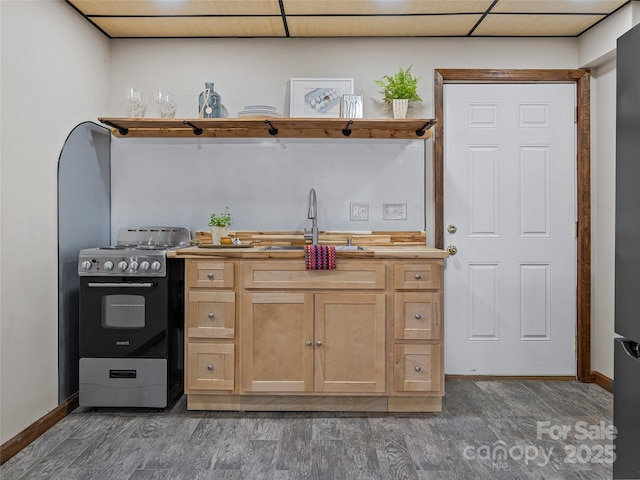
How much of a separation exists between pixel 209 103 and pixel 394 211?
1.42 m

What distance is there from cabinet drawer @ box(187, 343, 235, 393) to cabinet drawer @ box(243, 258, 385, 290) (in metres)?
0.40

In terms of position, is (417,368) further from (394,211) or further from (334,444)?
(394,211)

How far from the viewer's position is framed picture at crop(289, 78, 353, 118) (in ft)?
10.6

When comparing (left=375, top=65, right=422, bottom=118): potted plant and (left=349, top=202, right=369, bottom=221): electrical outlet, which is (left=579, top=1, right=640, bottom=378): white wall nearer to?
(left=375, top=65, right=422, bottom=118): potted plant

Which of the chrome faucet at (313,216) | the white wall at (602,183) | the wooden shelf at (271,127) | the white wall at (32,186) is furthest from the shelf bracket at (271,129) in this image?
the white wall at (602,183)

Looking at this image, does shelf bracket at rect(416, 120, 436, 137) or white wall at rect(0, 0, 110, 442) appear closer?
white wall at rect(0, 0, 110, 442)

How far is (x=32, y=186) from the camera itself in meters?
2.43

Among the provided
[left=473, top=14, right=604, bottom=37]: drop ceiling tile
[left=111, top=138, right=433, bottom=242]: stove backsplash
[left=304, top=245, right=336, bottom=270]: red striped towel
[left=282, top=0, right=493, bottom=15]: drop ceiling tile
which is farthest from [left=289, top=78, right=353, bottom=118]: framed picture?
[left=304, top=245, right=336, bottom=270]: red striped towel

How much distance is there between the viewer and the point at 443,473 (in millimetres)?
2045

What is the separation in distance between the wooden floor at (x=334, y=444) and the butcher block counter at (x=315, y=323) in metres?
0.20

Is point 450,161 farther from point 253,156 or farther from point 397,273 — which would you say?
point 253,156

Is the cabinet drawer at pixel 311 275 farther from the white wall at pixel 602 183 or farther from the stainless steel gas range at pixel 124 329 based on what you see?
the white wall at pixel 602 183

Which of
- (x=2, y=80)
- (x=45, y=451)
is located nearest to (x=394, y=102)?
(x=2, y=80)

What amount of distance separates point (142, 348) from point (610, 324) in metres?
Answer: 2.91
